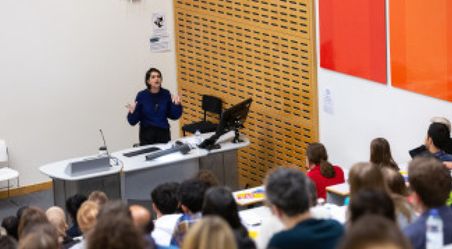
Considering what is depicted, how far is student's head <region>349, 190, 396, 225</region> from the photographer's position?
3.89 meters

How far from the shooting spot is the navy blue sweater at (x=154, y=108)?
9.62 m

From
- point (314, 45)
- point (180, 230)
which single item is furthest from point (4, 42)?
point (180, 230)

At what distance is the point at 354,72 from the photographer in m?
8.62

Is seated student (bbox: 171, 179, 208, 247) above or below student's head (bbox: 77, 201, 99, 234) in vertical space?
above

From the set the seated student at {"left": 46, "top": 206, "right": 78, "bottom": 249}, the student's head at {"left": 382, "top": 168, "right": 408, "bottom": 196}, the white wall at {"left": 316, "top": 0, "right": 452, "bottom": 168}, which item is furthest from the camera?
the white wall at {"left": 316, "top": 0, "right": 452, "bottom": 168}

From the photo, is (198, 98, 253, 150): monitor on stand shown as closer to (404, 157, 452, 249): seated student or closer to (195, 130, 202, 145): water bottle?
(195, 130, 202, 145): water bottle

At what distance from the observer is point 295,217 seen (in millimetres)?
4008

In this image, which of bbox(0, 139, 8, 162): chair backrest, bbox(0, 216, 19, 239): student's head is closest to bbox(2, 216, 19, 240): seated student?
bbox(0, 216, 19, 239): student's head

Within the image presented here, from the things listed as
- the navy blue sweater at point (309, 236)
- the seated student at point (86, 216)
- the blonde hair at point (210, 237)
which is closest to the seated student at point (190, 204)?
the seated student at point (86, 216)

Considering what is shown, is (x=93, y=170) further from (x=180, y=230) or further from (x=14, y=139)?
(x=180, y=230)

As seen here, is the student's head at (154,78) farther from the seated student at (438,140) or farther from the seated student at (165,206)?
the seated student at (165,206)

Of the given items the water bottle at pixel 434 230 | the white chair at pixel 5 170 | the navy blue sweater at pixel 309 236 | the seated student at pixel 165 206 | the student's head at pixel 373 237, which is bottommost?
the white chair at pixel 5 170

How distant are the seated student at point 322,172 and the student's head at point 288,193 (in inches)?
130

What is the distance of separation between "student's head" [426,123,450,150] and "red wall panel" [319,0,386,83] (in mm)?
1260
